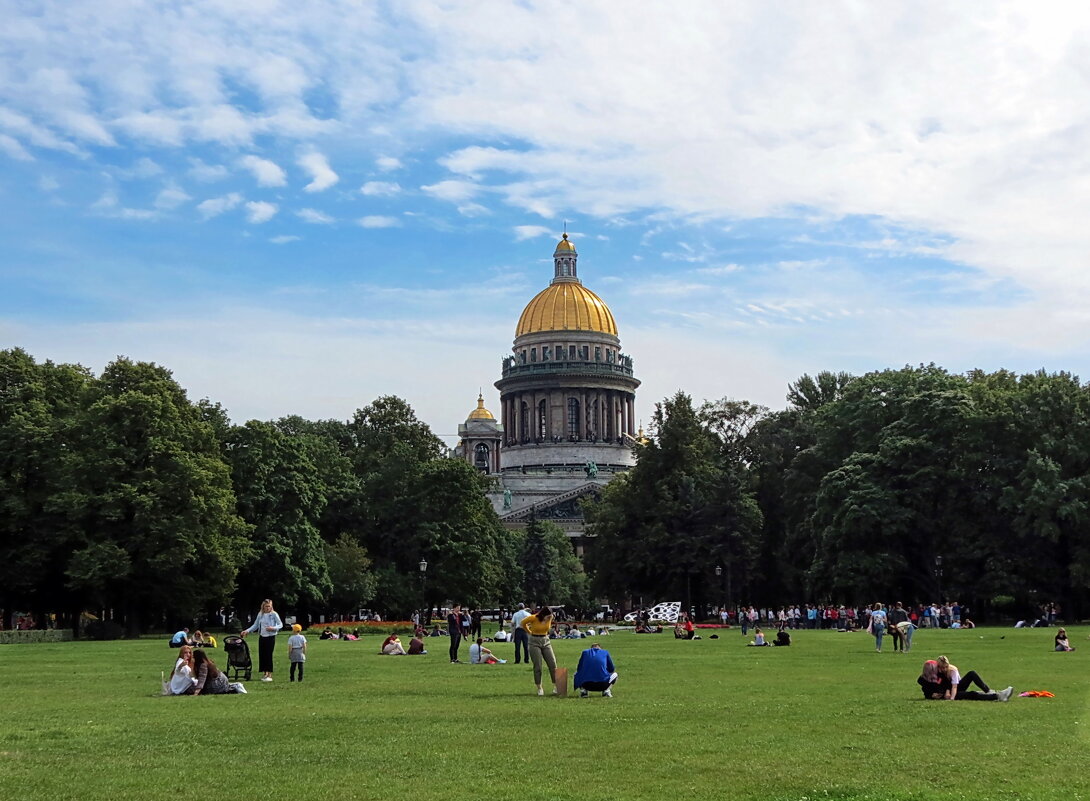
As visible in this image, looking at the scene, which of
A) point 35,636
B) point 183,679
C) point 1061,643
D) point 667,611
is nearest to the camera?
point 183,679

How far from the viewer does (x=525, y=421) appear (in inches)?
6924

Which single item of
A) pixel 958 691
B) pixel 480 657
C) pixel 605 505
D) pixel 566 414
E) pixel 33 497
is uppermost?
pixel 566 414

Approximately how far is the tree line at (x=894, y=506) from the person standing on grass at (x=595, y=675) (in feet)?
141

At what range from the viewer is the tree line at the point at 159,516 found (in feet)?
184

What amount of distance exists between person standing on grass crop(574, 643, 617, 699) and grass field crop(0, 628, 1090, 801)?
0.37m

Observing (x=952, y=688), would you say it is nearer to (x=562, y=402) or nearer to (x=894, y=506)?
(x=894, y=506)

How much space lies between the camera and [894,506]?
69.2m

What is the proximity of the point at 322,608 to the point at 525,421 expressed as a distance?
99972mm

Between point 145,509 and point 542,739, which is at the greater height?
point 145,509

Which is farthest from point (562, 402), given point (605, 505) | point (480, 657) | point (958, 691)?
point (958, 691)

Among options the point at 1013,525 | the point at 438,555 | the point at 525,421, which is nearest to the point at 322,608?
the point at 438,555

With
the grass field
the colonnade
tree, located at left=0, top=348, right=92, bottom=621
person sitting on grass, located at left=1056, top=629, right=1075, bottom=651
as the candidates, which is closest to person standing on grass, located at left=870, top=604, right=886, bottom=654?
person sitting on grass, located at left=1056, top=629, right=1075, bottom=651

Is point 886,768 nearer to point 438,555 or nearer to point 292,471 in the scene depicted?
point 292,471

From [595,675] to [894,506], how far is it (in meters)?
47.3
